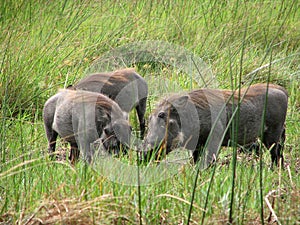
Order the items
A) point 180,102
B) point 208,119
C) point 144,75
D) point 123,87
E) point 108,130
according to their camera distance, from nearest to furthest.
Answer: point 108,130, point 180,102, point 208,119, point 123,87, point 144,75

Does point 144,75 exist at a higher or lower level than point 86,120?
lower

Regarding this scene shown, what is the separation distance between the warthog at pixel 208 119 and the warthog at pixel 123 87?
3.07 ft

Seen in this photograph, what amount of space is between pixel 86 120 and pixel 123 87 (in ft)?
4.22

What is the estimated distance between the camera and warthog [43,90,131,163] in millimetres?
3922

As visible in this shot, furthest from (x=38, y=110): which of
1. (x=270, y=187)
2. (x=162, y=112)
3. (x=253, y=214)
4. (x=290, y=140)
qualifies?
(x=253, y=214)

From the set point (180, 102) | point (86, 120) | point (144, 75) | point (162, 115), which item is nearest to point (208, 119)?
point (180, 102)

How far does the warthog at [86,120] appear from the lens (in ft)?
12.9

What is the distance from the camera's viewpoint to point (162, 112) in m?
3.98

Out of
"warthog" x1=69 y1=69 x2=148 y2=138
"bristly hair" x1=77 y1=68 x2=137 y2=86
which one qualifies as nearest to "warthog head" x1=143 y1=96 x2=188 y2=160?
"warthog" x1=69 y1=69 x2=148 y2=138

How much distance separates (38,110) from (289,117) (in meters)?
2.06

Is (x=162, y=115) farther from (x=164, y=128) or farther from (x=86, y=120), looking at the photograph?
(x=86, y=120)

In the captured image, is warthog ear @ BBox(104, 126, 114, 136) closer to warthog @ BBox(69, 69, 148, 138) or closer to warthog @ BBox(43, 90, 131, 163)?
warthog @ BBox(43, 90, 131, 163)

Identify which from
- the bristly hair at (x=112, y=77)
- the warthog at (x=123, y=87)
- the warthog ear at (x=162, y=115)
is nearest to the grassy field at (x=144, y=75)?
the warthog at (x=123, y=87)

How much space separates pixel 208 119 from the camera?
4191 millimetres
